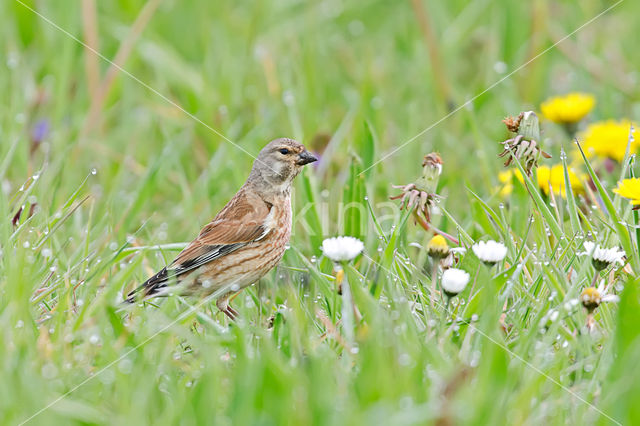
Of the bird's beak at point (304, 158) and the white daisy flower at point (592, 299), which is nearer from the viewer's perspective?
the white daisy flower at point (592, 299)

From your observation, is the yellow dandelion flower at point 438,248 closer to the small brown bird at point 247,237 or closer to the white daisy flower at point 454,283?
the white daisy flower at point 454,283

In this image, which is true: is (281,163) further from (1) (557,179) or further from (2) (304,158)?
(1) (557,179)

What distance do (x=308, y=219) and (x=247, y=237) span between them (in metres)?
0.39

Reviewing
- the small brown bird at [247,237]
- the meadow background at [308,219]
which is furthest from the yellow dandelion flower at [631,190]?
the small brown bird at [247,237]

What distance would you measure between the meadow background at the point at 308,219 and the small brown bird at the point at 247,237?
0.31 ft

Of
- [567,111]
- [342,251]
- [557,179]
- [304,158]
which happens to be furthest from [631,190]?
[567,111]

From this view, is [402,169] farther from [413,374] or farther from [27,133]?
[413,374]

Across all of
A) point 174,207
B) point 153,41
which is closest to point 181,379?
point 174,207

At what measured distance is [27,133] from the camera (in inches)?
185

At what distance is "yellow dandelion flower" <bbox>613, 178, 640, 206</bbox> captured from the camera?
9.11 feet

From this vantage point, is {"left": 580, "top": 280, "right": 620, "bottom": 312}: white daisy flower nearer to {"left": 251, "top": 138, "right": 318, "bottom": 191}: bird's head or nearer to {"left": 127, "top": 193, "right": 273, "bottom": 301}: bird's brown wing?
{"left": 127, "top": 193, "right": 273, "bottom": 301}: bird's brown wing

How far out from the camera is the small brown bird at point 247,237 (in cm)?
305

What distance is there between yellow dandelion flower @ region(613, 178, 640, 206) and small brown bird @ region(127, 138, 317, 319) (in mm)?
1023

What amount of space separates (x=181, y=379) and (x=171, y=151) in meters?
2.09
